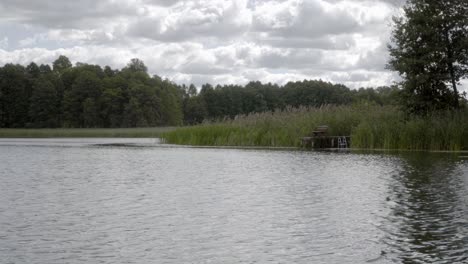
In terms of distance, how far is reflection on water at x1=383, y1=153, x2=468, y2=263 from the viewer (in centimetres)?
806

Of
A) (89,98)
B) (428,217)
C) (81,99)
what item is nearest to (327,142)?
(428,217)

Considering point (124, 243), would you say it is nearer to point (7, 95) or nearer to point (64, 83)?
point (7, 95)

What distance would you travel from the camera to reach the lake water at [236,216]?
808cm

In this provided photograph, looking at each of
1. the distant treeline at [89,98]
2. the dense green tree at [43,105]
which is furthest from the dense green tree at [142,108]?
the dense green tree at [43,105]

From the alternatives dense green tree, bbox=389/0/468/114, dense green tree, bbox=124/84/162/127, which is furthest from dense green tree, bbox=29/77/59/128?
dense green tree, bbox=389/0/468/114

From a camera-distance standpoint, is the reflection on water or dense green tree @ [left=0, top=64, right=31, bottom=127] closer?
the reflection on water

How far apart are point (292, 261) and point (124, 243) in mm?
2392

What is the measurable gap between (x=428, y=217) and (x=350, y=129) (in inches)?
958

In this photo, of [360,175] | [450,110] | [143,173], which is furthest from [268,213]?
[450,110]

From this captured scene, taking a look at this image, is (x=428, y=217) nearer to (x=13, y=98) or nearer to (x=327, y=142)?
(x=327, y=142)

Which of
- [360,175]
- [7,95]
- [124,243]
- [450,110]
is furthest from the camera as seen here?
[7,95]

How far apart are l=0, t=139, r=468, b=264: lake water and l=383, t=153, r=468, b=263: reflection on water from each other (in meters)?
0.02

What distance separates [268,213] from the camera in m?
11.2

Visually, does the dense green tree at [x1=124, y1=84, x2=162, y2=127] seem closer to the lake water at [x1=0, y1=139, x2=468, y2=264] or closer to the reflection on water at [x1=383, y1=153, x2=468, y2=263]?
the lake water at [x1=0, y1=139, x2=468, y2=264]
